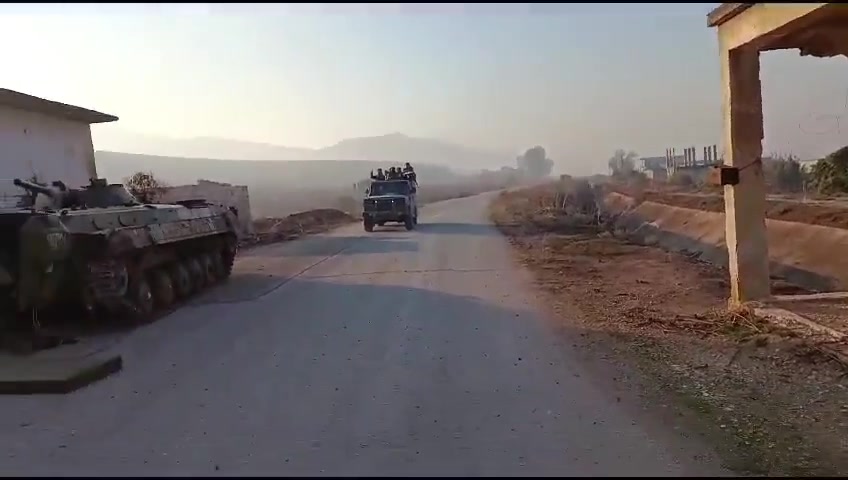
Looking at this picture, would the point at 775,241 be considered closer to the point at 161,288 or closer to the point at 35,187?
the point at 161,288

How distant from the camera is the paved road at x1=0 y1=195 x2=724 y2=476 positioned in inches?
208

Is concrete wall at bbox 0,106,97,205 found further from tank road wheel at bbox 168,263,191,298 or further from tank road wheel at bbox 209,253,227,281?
tank road wheel at bbox 168,263,191,298

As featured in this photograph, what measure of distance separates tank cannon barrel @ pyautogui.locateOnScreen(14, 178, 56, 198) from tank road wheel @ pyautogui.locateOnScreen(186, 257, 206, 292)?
245 centimetres

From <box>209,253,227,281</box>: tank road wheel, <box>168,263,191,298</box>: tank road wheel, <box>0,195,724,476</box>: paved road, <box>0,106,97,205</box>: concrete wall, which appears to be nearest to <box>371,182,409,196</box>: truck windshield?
<box>0,106,97,205</box>: concrete wall

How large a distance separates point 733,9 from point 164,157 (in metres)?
174

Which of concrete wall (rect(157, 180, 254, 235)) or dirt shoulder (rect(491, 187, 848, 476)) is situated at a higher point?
concrete wall (rect(157, 180, 254, 235))

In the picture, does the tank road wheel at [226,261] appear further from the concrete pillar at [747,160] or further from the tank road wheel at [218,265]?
the concrete pillar at [747,160]

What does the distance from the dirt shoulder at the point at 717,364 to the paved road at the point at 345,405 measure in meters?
0.49

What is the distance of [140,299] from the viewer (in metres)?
11.7

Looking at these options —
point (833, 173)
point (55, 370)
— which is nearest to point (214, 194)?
point (833, 173)

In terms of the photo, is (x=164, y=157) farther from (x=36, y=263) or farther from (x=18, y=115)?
(x=36, y=263)

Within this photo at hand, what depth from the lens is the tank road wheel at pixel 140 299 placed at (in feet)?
37.3

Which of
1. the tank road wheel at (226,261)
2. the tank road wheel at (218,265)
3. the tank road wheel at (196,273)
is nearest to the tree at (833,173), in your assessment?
the tank road wheel at (226,261)

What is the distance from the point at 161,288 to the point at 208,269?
2749mm
